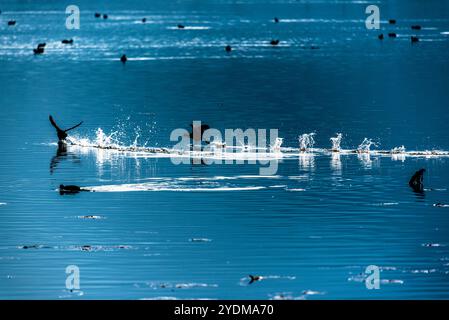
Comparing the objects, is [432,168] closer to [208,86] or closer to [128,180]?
[128,180]

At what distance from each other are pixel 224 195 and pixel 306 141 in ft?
56.5

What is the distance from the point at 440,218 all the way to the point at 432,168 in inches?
451

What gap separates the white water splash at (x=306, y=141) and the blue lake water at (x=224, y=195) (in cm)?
45

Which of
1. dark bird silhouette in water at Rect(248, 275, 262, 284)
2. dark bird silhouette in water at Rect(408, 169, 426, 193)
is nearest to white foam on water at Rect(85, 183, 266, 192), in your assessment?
dark bird silhouette in water at Rect(408, 169, 426, 193)

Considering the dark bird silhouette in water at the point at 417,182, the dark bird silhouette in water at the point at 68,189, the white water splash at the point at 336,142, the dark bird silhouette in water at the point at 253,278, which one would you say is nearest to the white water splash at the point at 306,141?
the white water splash at the point at 336,142

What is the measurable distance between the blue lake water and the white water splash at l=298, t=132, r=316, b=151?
1.47ft

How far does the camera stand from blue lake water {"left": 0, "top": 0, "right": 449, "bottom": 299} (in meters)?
31.5

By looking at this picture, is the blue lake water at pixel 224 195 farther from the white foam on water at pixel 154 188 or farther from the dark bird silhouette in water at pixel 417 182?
the dark bird silhouette in water at pixel 417 182

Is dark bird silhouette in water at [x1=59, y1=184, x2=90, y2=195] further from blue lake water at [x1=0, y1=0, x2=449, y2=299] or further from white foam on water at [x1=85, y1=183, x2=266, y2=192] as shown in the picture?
white foam on water at [x1=85, y1=183, x2=266, y2=192]

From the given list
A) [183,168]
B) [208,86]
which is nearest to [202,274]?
[183,168]

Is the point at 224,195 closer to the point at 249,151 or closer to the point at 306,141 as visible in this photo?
the point at 249,151

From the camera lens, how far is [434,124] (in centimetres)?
6688

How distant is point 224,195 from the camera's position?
43.8m
